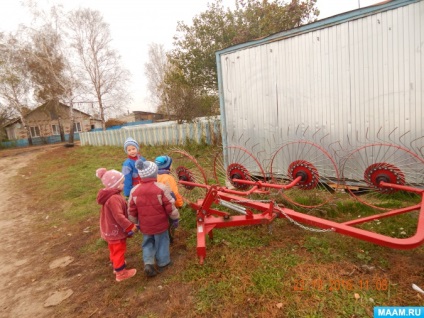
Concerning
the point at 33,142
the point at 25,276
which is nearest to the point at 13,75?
the point at 33,142

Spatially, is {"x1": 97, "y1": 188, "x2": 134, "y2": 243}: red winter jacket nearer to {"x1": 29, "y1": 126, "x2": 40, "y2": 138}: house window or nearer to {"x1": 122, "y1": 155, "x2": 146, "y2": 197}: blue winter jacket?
{"x1": 122, "y1": 155, "x2": 146, "y2": 197}: blue winter jacket

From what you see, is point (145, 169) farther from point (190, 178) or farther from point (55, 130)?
point (55, 130)

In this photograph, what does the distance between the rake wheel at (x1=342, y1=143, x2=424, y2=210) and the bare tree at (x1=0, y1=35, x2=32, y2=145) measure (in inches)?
1186

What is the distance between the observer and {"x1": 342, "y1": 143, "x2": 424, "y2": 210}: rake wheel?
11.9 feet

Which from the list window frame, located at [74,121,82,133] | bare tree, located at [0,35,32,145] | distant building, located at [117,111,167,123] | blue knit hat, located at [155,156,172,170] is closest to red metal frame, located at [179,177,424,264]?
blue knit hat, located at [155,156,172,170]

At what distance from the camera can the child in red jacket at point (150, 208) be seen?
2.98 meters

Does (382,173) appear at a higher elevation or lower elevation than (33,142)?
lower

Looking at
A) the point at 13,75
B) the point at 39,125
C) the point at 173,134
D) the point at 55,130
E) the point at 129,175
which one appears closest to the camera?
the point at 129,175

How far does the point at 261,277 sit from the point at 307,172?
77.2 inches

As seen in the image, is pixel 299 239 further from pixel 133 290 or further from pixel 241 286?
pixel 133 290

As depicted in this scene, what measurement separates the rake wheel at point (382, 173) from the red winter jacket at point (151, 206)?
2.88 meters

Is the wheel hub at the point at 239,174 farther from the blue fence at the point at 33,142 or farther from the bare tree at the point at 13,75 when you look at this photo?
the blue fence at the point at 33,142

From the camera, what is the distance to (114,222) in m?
3.11

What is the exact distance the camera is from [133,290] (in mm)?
2893
